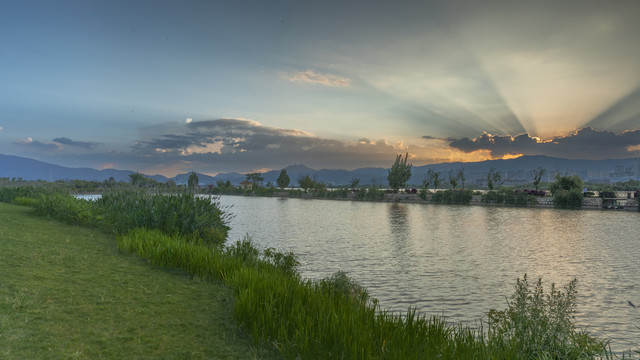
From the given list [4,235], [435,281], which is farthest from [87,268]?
[435,281]

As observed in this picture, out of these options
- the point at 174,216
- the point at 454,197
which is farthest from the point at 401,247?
the point at 454,197

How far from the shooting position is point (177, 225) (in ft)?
47.4

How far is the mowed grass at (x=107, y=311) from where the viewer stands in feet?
15.6

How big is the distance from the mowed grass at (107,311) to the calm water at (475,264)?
629 centimetres

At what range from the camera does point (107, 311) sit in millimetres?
5996

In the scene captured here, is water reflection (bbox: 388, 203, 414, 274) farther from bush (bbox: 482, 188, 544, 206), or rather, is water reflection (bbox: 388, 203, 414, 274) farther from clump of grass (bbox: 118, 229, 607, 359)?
bush (bbox: 482, 188, 544, 206)

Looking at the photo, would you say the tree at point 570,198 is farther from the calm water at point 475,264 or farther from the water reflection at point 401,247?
the water reflection at point 401,247

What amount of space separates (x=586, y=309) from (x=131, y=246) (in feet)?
48.3

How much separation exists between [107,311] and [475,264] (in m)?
16.5

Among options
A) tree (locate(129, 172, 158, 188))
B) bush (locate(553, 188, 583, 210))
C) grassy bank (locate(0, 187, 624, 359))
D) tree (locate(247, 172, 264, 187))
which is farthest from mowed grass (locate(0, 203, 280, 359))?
tree (locate(247, 172, 264, 187))

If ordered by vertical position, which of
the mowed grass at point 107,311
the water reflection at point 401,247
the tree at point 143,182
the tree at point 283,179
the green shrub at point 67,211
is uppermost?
the tree at point 283,179

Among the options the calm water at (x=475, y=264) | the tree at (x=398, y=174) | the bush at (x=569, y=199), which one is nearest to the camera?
the calm water at (x=475, y=264)

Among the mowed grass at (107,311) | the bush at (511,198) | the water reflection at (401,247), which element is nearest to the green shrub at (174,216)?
the mowed grass at (107,311)

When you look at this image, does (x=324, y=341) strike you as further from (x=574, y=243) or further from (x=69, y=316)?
(x=574, y=243)
